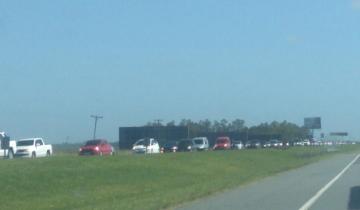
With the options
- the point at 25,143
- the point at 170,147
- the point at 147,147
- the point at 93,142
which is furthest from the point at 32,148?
the point at 170,147

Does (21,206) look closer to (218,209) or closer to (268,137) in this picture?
(218,209)

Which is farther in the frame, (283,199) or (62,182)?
(62,182)

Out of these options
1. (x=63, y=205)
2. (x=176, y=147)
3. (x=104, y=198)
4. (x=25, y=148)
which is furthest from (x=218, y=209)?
(x=176, y=147)

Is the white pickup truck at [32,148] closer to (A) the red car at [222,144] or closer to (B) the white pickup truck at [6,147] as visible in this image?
(B) the white pickup truck at [6,147]

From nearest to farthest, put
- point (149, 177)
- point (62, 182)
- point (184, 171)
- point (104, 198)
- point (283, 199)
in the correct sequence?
point (283, 199) < point (104, 198) < point (62, 182) < point (149, 177) < point (184, 171)

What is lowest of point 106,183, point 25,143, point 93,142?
point 106,183

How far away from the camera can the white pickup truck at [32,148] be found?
74.6 meters

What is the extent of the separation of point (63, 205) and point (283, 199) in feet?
25.5

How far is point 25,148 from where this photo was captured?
247ft

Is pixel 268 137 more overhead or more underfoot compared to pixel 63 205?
more overhead

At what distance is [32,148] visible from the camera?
75.4 m

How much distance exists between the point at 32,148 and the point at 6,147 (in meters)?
2.26

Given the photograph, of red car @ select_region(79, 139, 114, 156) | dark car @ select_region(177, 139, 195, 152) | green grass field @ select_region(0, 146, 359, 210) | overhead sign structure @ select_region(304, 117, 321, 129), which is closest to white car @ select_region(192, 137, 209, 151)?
dark car @ select_region(177, 139, 195, 152)

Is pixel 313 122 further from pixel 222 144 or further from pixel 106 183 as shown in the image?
pixel 106 183
